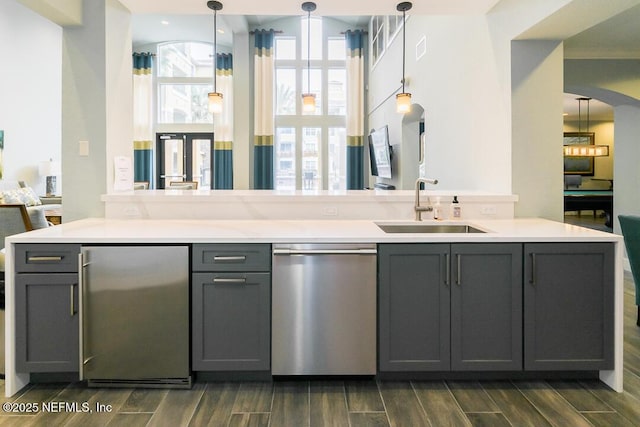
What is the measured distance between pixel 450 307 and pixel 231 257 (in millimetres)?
1169

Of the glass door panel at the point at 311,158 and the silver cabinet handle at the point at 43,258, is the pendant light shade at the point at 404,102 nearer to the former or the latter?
the silver cabinet handle at the point at 43,258

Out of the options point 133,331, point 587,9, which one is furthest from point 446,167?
point 133,331

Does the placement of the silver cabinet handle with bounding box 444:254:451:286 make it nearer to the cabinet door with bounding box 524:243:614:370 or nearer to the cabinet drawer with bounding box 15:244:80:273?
the cabinet door with bounding box 524:243:614:370

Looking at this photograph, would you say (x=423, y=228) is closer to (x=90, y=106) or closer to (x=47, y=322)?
(x=47, y=322)

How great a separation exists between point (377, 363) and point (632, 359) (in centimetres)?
165

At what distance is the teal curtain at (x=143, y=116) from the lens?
10.5 metres

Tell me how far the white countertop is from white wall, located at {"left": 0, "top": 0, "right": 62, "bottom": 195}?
20.8 feet

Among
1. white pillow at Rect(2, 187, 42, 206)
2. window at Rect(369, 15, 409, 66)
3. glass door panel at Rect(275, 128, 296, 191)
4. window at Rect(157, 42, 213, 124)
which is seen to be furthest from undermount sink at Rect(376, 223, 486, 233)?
window at Rect(157, 42, 213, 124)

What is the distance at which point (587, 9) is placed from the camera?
2.47m

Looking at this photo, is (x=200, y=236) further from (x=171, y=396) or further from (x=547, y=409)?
(x=547, y=409)

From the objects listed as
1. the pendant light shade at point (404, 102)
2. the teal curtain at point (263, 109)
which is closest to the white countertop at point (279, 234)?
the pendant light shade at point (404, 102)

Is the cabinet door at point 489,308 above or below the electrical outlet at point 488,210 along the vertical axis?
below

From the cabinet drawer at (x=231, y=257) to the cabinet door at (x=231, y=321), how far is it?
0.12ft

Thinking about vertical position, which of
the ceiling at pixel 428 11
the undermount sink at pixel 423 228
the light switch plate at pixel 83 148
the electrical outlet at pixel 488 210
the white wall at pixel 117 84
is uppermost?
the ceiling at pixel 428 11
